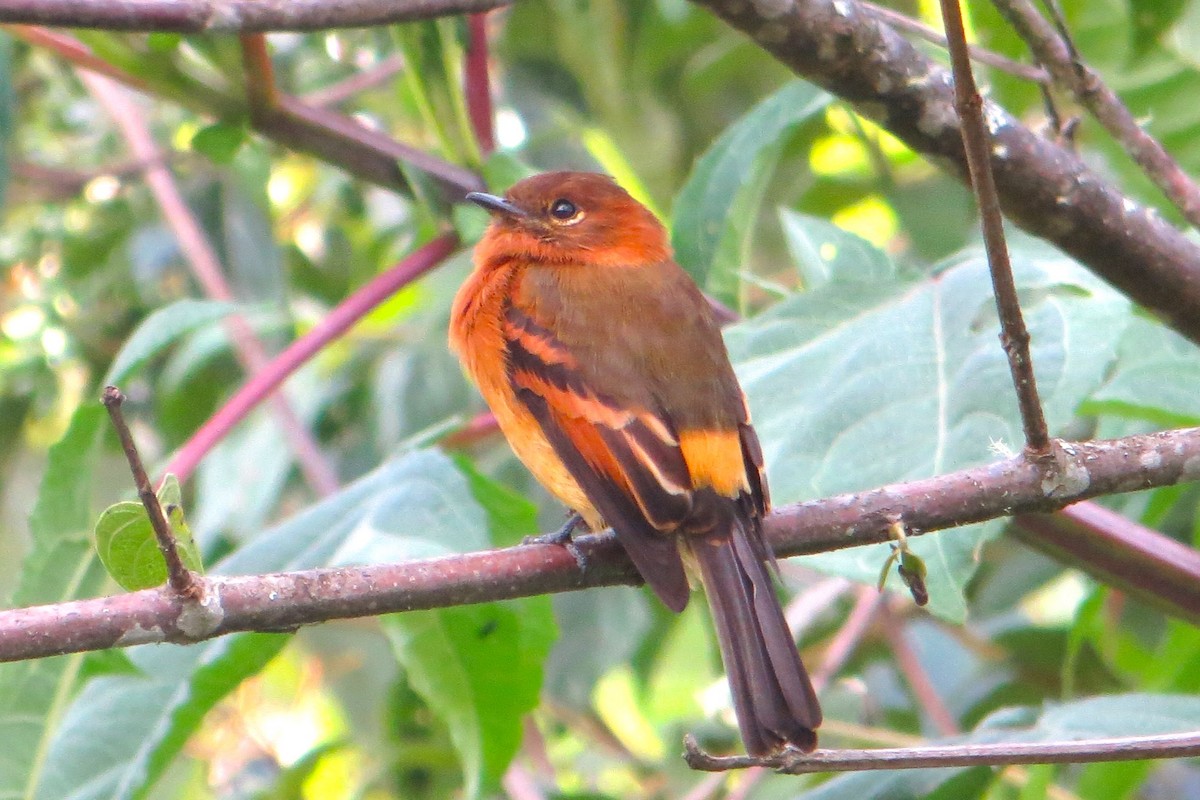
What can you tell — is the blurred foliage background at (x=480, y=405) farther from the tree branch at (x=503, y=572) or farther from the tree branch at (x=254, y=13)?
the tree branch at (x=254, y=13)

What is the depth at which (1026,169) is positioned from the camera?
2.29 metres

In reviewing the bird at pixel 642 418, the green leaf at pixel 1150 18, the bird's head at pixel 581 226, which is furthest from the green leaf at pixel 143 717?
the green leaf at pixel 1150 18

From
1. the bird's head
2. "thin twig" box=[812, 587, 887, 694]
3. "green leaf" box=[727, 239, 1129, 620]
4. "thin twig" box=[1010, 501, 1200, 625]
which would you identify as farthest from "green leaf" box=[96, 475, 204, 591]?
"thin twig" box=[812, 587, 887, 694]

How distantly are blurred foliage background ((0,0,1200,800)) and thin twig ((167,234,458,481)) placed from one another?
18 centimetres

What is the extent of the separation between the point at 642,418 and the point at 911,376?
0.62 meters

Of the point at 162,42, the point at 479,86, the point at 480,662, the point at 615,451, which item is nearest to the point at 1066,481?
the point at 615,451

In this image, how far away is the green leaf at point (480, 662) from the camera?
2816 mm

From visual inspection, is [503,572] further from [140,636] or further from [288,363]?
[288,363]

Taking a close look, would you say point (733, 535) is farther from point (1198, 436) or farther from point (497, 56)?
point (497, 56)

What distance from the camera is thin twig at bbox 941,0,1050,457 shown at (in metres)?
1.74

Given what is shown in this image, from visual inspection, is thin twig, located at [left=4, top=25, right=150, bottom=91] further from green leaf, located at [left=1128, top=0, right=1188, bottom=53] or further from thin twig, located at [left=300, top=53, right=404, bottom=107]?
green leaf, located at [left=1128, top=0, right=1188, bottom=53]

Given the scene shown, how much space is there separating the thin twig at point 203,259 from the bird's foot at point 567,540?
1.21 meters

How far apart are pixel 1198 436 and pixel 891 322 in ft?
2.53

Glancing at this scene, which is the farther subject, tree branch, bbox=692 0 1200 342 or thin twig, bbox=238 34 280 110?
thin twig, bbox=238 34 280 110
